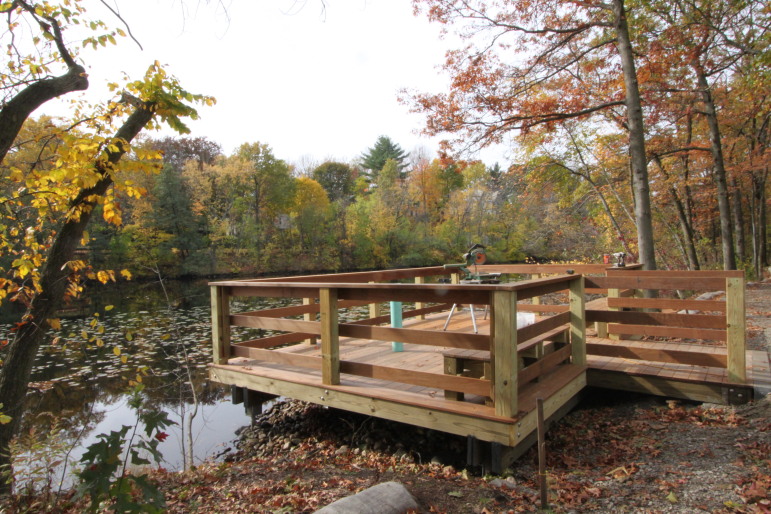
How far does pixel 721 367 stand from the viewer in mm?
4141

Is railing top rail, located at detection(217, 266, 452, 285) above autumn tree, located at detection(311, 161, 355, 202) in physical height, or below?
below

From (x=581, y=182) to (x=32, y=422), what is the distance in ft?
40.5

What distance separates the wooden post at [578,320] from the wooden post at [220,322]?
3432 millimetres

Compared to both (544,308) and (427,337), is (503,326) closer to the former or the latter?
(427,337)

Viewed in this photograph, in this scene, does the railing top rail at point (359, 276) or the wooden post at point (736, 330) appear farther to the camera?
the railing top rail at point (359, 276)

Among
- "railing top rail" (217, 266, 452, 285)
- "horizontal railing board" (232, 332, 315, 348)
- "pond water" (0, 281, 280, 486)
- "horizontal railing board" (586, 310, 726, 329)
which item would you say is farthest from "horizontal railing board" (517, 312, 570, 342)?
"pond water" (0, 281, 280, 486)

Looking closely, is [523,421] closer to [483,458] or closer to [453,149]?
[483,458]

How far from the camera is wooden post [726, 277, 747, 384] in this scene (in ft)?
12.6

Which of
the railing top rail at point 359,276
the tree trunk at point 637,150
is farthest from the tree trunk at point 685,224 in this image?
the railing top rail at point 359,276

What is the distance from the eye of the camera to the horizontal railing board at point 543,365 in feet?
11.2

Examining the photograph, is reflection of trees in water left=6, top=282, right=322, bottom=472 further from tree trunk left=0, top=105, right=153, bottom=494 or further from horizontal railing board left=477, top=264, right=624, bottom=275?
horizontal railing board left=477, top=264, right=624, bottom=275

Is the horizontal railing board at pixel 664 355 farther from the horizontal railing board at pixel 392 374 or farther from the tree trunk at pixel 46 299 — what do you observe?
the tree trunk at pixel 46 299

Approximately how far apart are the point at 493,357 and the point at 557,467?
1026 millimetres

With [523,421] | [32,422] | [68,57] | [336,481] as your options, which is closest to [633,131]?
[523,421]
